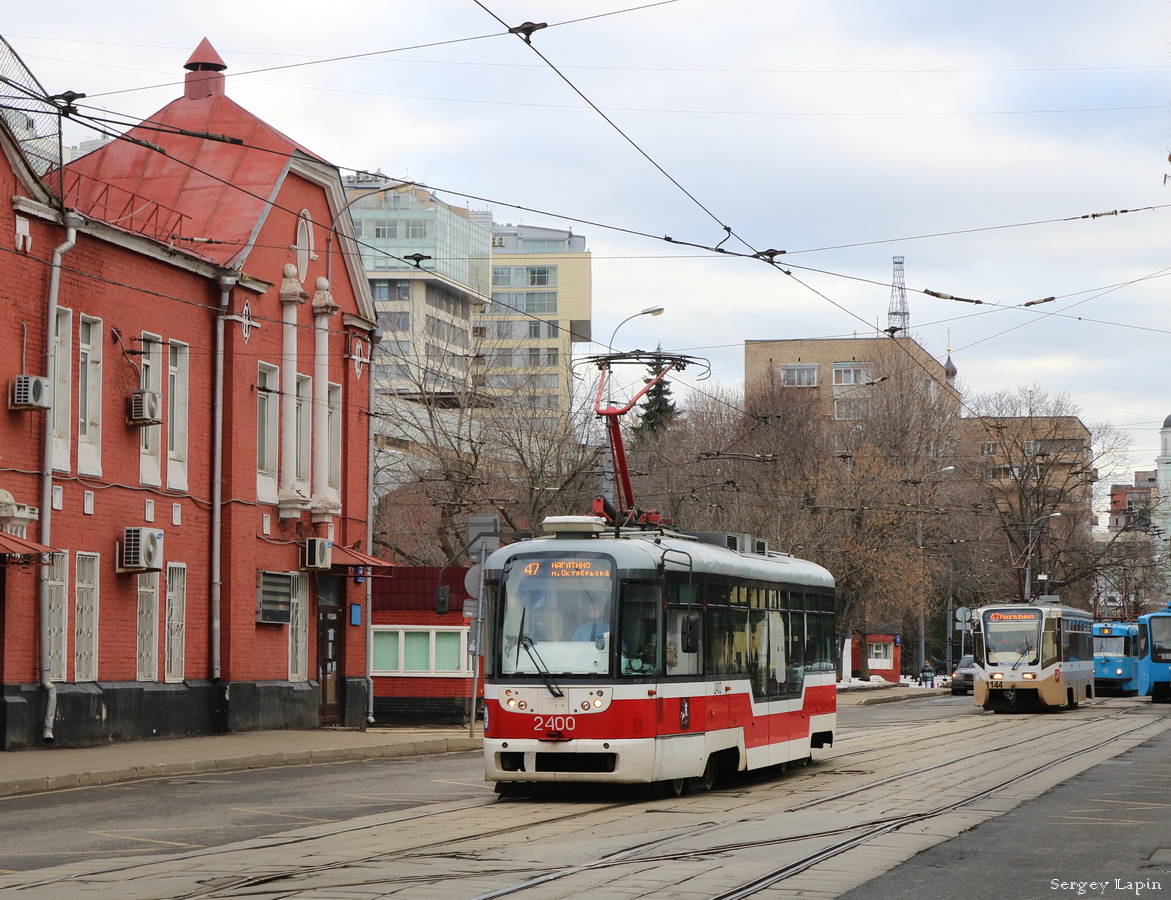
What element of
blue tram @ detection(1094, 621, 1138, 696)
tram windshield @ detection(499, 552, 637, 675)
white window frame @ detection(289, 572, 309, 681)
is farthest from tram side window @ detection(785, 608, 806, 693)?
blue tram @ detection(1094, 621, 1138, 696)

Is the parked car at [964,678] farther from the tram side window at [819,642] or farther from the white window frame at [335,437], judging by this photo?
the tram side window at [819,642]

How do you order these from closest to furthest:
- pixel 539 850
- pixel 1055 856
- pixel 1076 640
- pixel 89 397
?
pixel 1055 856
pixel 539 850
pixel 89 397
pixel 1076 640

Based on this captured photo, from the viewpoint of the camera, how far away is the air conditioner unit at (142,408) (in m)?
24.5

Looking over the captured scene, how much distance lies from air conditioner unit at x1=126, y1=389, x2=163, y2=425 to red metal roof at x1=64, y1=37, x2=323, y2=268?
3.40 m

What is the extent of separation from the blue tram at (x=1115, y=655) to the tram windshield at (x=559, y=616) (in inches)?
1629

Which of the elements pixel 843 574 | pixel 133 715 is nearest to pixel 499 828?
pixel 133 715

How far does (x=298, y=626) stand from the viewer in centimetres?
3011

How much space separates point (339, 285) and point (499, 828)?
1940 centimetres

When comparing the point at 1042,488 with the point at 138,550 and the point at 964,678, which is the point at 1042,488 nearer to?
the point at 964,678

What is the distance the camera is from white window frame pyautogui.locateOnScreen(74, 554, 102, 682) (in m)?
23.5

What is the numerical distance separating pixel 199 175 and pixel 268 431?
477cm

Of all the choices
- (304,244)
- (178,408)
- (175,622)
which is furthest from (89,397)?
→ (304,244)

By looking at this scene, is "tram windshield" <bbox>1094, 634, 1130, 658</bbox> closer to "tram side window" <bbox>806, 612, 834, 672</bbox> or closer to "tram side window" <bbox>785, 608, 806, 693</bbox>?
"tram side window" <bbox>806, 612, 834, 672</bbox>

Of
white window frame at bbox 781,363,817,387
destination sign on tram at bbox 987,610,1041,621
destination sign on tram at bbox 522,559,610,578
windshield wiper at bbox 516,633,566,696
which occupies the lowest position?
destination sign on tram at bbox 987,610,1041,621
